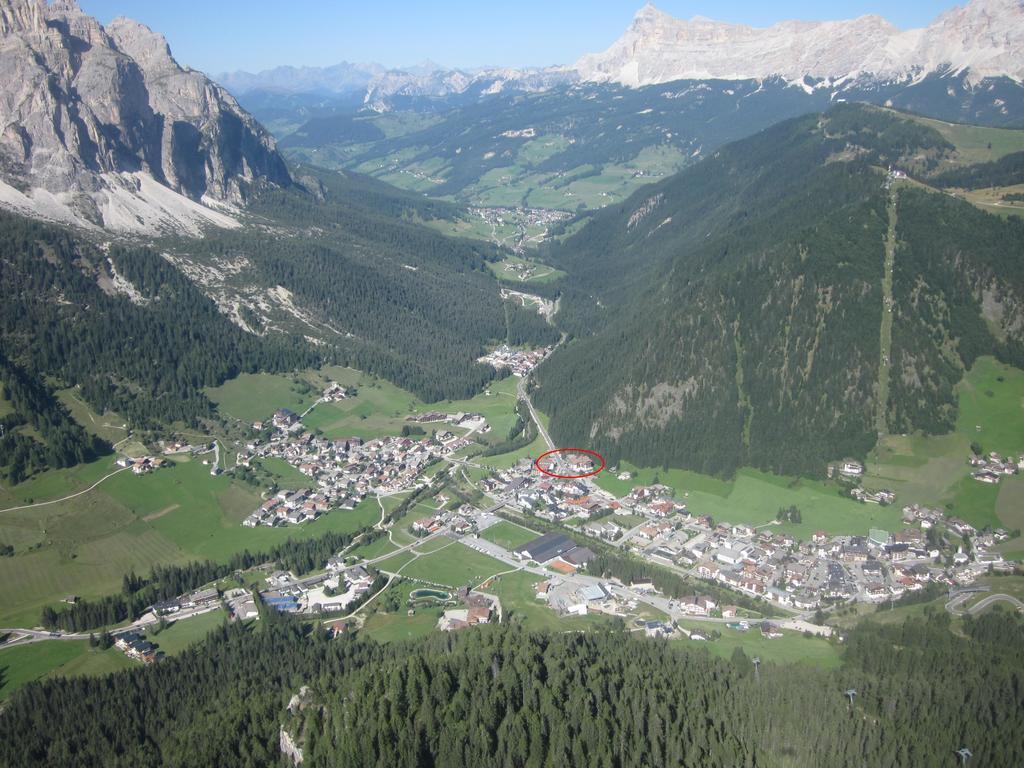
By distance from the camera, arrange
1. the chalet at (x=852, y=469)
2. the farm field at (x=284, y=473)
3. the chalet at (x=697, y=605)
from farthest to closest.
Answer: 1. the farm field at (x=284, y=473)
2. the chalet at (x=852, y=469)
3. the chalet at (x=697, y=605)

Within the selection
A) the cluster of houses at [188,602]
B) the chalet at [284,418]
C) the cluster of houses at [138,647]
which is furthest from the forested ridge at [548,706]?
the chalet at [284,418]

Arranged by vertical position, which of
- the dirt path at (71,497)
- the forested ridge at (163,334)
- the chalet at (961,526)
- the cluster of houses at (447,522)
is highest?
the forested ridge at (163,334)

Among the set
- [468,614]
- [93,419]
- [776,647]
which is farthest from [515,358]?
[776,647]

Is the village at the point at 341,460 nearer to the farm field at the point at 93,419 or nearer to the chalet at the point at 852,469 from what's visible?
the farm field at the point at 93,419

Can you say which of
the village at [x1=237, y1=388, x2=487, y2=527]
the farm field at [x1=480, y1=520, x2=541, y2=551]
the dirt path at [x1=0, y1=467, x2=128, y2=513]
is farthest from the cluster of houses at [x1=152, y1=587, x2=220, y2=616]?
the farm field at [x1=480, y1=520, x2=541, y2=551]

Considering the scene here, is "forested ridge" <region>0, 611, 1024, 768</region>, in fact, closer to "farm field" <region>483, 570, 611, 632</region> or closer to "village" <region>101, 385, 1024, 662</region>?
"farm field" <region>483, 570, 611, 632</region>

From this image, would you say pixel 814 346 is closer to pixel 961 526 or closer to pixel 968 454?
pixel 968 454
